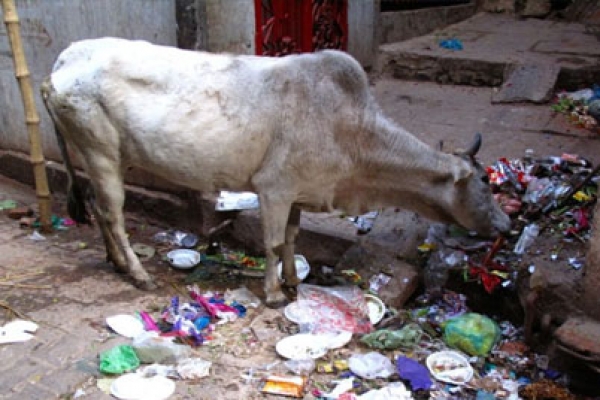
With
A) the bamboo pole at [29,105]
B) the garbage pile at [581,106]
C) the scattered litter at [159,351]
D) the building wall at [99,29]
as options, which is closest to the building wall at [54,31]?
the building wall at [99,29]

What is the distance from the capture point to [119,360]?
359 centimetres

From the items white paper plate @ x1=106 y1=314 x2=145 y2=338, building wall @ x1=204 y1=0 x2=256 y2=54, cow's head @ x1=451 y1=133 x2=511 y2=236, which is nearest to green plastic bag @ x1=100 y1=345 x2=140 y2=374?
white paper plate @ x1=106 y1=314 x2=145 y2=338

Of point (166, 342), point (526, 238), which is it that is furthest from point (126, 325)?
point (526, 238)

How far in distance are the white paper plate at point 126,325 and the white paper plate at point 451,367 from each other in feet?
6.02

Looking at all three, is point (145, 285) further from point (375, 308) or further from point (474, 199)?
point (474, 199)

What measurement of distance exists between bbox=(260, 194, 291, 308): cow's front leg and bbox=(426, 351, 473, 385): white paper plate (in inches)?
44.5

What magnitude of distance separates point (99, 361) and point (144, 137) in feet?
4.72

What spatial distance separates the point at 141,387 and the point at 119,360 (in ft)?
0.97

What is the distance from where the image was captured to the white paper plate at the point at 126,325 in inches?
155

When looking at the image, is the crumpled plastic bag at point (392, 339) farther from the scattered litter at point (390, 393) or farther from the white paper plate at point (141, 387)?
the white paper plate at point (141, 387)

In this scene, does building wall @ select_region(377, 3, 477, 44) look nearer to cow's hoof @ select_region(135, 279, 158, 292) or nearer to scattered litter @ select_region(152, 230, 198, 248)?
scattered litter @ select_region(152, 230, 198, 248)

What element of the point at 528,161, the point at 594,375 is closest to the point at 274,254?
the point at 594,375

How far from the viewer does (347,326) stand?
405 cm

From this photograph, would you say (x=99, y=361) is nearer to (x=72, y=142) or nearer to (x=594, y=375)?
(x=72, y=142)
